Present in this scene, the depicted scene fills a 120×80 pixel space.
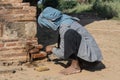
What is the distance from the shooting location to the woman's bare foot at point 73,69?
659 cm

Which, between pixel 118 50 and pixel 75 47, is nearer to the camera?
Answer: pixel 75 47

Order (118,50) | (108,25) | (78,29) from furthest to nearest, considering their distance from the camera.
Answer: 1. (108,25)
2. (118,50)
3. (78,29)

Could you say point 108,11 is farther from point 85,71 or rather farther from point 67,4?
point 85,71

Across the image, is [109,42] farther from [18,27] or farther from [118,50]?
[18,27]

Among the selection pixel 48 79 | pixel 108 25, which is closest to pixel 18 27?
pixel 48 79

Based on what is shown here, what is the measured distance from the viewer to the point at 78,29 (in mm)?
6656

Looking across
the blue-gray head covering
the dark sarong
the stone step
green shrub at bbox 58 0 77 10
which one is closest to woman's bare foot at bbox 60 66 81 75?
the dark sarong

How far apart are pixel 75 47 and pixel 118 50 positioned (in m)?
1.92

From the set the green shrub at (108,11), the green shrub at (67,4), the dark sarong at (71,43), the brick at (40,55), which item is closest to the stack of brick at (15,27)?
the brick at (40,55)

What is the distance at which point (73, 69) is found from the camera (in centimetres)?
664

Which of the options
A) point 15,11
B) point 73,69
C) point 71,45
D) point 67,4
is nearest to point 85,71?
point 73,69

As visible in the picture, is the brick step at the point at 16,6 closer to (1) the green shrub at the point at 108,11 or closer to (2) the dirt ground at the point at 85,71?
(2) the dirt ground at the point at 85,71

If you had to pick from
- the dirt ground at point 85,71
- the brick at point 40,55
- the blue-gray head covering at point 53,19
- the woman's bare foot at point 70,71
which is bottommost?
the dirt ground at point 85,71

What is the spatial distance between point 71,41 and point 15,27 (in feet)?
3.69
